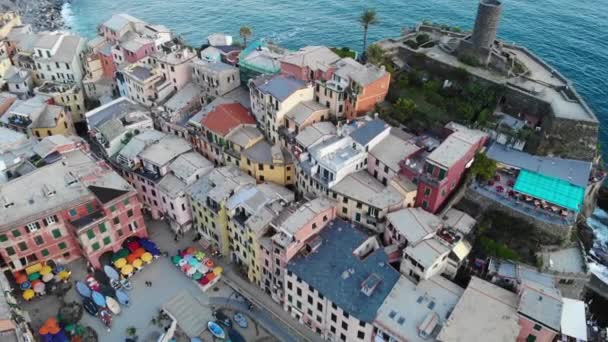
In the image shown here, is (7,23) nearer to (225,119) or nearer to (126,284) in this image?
(225,119)

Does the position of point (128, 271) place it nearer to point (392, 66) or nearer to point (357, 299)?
point (357, 299)

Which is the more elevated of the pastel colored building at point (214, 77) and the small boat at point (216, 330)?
the pastel colored building at point (214, 77)

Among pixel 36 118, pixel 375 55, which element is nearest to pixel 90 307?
pixel 36 118

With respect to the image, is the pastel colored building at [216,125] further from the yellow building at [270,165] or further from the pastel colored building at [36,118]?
the pastel colored building at [36,118]

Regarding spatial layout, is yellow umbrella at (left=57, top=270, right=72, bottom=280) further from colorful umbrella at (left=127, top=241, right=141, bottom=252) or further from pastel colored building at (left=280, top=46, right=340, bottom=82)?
pastel colored building at (left=280, top=46, right=340, bottom=82)

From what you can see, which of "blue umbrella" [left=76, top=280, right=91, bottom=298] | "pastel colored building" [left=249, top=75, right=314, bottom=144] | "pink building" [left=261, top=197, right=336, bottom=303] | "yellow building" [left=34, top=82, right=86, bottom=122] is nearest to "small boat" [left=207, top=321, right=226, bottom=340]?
"pink building" [left=261, top=197, right=336, bottom=303]

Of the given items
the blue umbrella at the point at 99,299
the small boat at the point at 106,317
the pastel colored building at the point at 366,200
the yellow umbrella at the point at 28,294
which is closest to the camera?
the small boat at the point at 106,317

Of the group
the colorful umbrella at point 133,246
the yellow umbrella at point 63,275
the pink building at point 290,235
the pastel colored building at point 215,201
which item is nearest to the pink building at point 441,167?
the pink building at point 290,235
